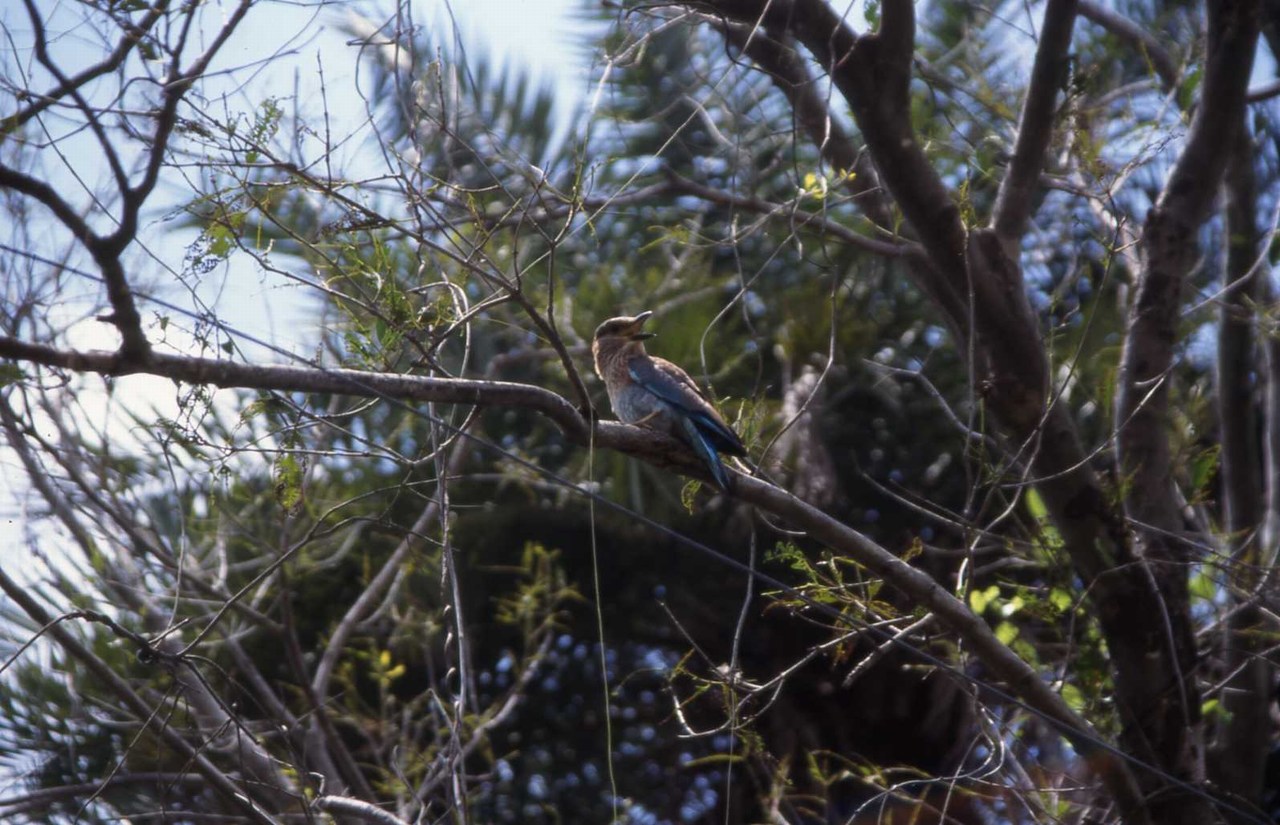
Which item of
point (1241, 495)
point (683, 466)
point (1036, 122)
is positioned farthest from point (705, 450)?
point (1241, 495)

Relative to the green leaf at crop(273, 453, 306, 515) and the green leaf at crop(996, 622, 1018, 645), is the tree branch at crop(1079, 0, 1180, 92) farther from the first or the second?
the green leaf at crop(273, 453, 306, 515)

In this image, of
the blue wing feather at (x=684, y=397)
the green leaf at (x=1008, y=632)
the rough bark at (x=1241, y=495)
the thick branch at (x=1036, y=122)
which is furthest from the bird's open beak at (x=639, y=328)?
the rough bark at (x=1241, y=495)

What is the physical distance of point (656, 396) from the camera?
4.81m

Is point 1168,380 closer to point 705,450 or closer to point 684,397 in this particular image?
point 684,397

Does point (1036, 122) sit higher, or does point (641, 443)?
point (1036, 122)

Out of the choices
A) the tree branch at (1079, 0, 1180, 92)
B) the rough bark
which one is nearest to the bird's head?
the rough bark

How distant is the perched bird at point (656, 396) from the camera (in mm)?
4129

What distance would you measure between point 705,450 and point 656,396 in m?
0.83

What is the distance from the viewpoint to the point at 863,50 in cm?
438

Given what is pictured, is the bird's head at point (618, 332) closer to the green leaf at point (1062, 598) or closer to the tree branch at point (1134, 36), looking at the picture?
the green leaf at point (1062, 598)

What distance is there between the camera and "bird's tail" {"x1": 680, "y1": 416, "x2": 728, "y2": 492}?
3811mm

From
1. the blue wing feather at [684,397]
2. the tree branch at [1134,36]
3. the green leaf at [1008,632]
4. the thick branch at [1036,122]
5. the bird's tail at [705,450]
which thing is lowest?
the green leaf at [1008,632]

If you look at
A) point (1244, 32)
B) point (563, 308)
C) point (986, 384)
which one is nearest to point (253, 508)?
point (563, 308)

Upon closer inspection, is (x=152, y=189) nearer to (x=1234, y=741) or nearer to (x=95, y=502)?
(x=95, y=502)
